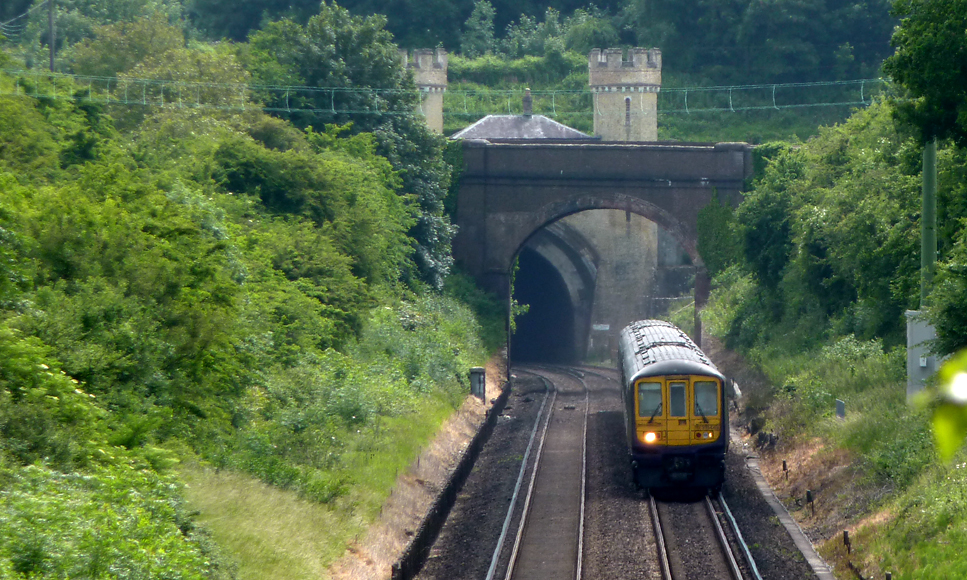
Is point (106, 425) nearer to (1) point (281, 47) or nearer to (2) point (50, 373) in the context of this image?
(2) point (50, 373)

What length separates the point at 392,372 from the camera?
21.5 metres

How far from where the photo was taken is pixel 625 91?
155 ft

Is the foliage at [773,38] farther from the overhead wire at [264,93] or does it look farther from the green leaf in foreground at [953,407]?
the green leaf in foreground at [953,407]

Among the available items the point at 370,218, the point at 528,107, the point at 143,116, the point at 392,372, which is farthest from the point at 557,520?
the point at 528,107

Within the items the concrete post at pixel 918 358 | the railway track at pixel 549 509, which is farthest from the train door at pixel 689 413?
the concrete post at pixel 918 358

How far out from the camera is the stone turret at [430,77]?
156ft

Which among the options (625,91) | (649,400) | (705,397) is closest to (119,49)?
(625,91)

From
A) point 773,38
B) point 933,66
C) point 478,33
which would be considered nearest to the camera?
point 933,66

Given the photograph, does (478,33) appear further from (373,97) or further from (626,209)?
(373,97)

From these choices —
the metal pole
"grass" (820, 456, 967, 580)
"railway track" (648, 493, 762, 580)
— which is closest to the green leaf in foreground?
"grass" (820, 456, 967, 580)

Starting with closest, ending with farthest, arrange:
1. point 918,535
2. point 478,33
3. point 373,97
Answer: point 918,535
point 373,97
point 478,33

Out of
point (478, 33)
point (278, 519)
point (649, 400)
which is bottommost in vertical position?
point (278, 519)

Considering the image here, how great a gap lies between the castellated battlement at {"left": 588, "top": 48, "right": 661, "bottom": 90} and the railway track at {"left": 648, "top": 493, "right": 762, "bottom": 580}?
3293 cm

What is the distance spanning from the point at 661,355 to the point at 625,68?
1253 inches
